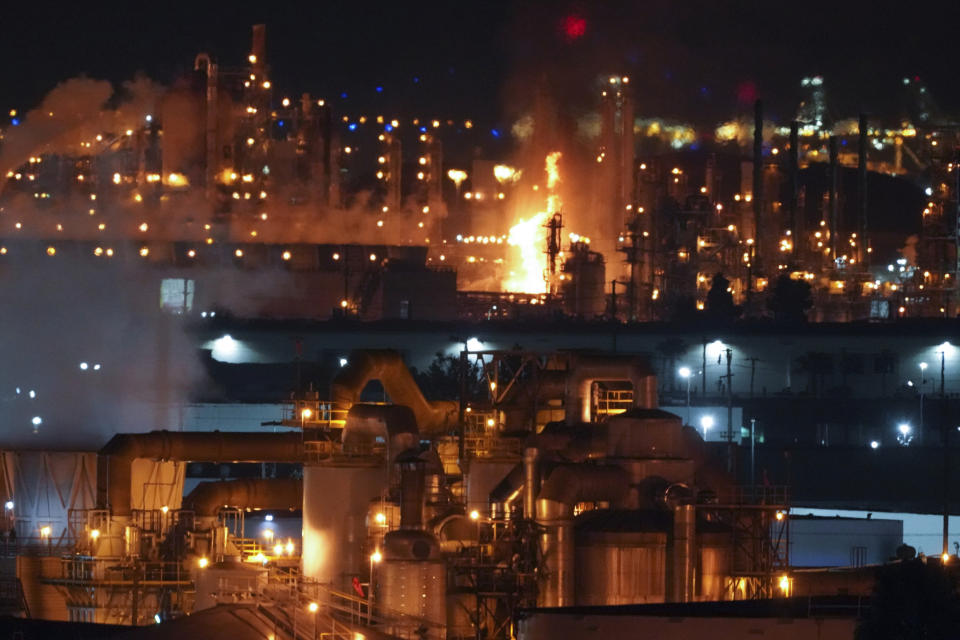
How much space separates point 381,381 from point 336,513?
477 cm

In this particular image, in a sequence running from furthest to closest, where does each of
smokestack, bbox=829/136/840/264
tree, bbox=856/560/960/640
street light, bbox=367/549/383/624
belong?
1. smokestack, bbox=829/136/840/264
2. street light, bbox=367/549/383/624
3. tree, bbox=856/560/960/640

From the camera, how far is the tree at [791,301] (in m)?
76.1

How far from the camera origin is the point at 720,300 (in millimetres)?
75062

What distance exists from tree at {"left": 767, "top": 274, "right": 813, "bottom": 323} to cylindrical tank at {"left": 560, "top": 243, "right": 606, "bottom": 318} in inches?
287

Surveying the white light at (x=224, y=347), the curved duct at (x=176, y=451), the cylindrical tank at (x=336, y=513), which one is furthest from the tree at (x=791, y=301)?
the cylindrical tank at (x=336, y=513)

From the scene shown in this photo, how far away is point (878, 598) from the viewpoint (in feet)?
62.2

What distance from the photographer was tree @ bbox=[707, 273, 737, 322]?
245ft

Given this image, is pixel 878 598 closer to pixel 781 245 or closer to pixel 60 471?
pixel 60 471

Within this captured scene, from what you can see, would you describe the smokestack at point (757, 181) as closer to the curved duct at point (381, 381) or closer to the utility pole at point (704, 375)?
the utility pole at point (704, 375)

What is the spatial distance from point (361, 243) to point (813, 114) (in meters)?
25.9

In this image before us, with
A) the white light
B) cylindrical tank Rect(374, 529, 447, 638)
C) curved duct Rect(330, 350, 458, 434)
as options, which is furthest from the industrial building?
cylindrical tank Rect(374, 529, 447, 638)

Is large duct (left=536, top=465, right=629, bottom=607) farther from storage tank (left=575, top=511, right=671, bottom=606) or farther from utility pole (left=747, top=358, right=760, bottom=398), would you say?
utility pole (left=747, top=358, right=760, bottom=398)

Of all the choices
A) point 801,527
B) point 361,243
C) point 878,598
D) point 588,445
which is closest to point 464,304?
point 361,243

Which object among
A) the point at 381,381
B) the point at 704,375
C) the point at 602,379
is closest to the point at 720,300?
the point at 704,375
